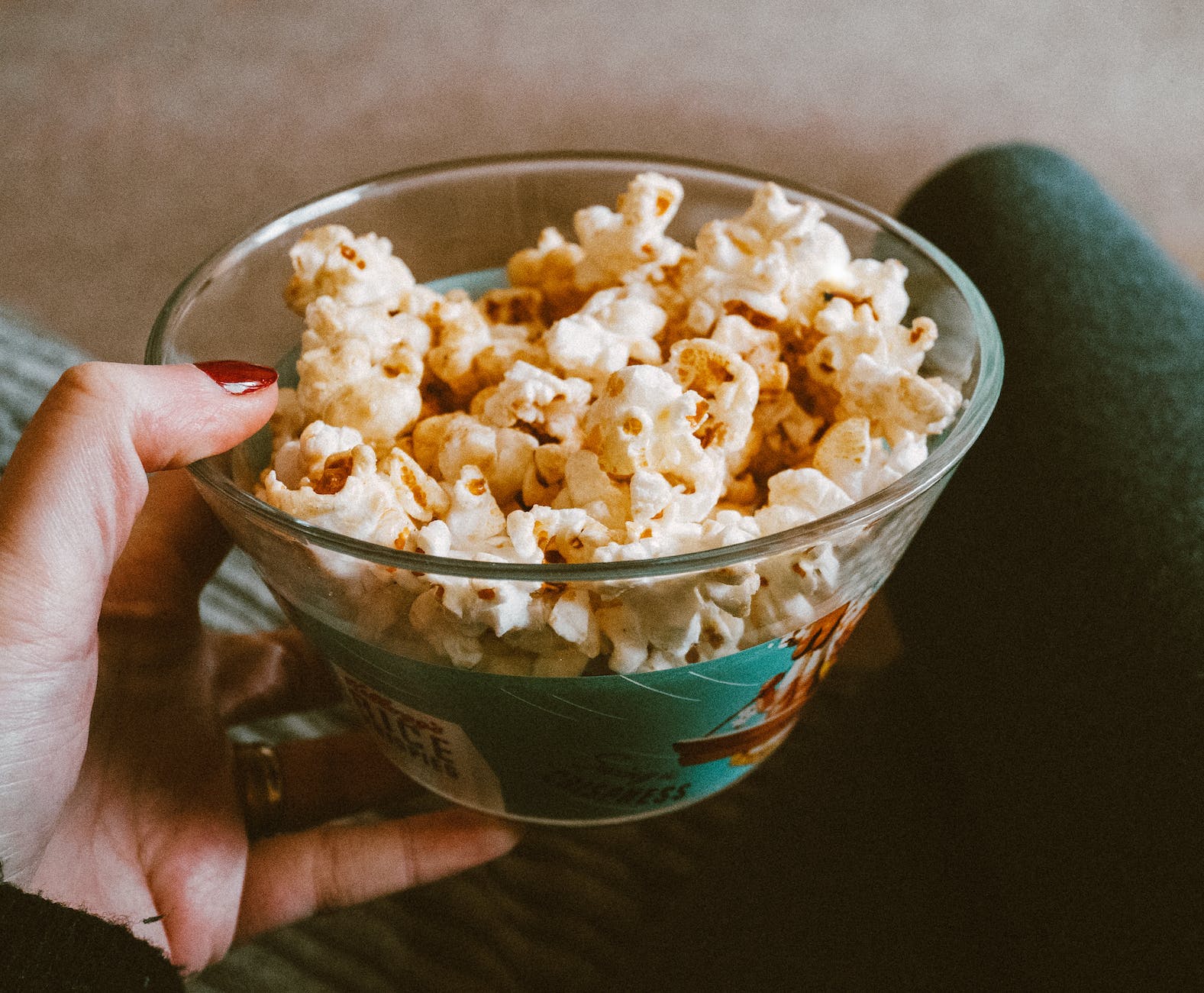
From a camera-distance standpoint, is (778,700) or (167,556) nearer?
(778,700)

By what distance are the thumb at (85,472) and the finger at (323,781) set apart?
32cm

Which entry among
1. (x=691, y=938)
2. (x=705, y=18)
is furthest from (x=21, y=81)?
(x=691, y=938)

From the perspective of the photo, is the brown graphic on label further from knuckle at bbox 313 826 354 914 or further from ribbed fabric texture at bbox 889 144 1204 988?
knuckle at bbox 313 826 354 914

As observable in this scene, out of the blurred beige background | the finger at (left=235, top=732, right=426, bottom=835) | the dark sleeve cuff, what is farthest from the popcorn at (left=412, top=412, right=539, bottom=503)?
the blurred beige background

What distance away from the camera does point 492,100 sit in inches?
39.9

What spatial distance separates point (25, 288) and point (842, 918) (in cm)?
98

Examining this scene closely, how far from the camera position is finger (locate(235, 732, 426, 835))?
0.71 meters

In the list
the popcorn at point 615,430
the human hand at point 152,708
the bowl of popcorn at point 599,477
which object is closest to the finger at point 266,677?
the human hand at point 152,708

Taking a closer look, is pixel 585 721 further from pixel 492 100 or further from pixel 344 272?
pixel 492 100

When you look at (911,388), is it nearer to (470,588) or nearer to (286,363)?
(470,588)

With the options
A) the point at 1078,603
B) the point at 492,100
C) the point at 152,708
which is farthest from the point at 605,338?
the point at 492,100

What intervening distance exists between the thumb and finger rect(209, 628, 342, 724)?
0.34 meters

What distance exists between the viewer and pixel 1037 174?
76 cm

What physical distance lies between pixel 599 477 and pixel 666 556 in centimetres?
6
